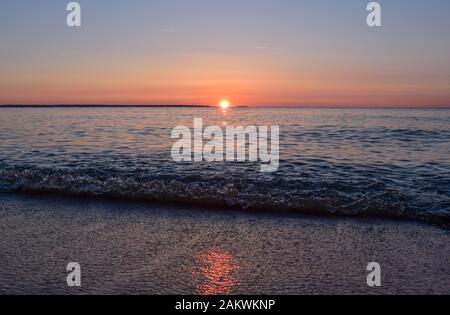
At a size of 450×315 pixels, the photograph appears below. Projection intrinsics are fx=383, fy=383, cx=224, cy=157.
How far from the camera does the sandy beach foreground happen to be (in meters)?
4.12

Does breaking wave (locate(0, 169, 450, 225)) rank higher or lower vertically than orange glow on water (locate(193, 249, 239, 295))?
higher

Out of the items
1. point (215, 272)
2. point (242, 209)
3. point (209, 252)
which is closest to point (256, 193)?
point (242, 209)

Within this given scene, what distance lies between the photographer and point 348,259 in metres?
4.84

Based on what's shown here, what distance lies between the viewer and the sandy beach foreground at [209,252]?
13.5ft

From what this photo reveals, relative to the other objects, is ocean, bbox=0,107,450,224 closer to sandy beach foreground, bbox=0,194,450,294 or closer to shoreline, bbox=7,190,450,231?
shoreline, bbox=7,190,450,231

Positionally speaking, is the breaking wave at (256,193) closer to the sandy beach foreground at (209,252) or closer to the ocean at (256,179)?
the ocean at (256,179)

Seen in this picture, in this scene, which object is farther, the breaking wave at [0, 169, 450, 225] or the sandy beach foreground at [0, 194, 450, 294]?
the breaking wave at [0, 169, 450, 225]

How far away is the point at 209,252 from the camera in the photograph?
5078 millimetres

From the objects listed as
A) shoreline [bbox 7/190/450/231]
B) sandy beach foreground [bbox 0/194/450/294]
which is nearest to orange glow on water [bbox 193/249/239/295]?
sandy beach foreground [bbox 0/194/450/294]

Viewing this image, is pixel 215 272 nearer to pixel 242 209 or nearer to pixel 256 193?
pixel 242 209
